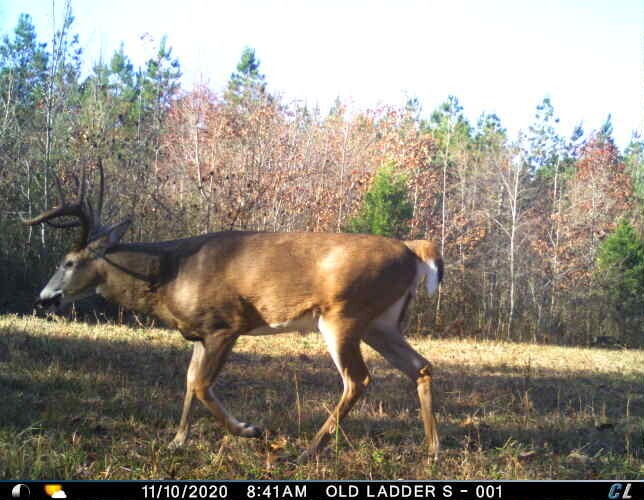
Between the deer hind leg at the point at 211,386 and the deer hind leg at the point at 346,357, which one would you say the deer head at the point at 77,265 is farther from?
the deer hind leg at the point at 346,357

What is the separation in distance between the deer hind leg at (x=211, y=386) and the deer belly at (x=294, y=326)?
0.23 m

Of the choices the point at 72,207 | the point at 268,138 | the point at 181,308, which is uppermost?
the point at 268,138

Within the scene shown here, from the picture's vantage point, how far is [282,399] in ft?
19.7

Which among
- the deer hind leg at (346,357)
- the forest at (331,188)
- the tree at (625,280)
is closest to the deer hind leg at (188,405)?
the deer hind leg at (346,357)

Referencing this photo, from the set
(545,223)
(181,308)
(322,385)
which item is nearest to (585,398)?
(322,385)

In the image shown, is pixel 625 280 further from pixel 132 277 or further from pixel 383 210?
pixel 132 277

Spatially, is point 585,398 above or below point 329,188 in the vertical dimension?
below

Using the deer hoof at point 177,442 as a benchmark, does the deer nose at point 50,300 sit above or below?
above

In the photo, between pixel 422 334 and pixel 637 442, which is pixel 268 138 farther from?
pixel 637 442

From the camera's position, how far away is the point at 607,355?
12.4m

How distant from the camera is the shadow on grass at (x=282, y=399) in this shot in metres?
5.02

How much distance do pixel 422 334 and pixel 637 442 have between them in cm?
818

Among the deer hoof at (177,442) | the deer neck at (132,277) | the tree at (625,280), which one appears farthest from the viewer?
the tree at (625,280)

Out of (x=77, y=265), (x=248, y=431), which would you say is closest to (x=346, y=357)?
(x=248, y=431)
